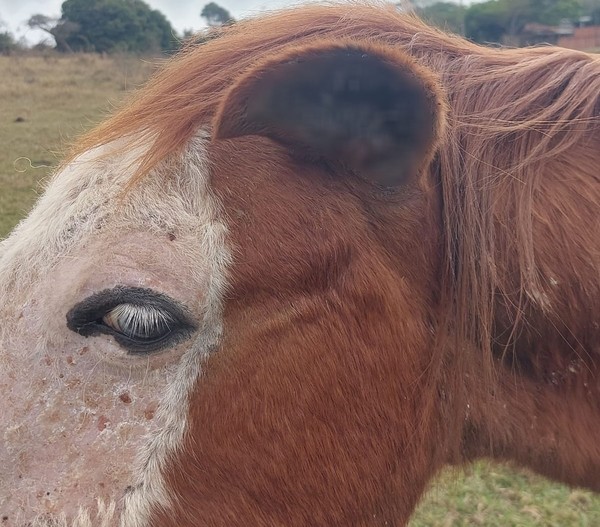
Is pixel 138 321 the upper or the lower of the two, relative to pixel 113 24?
upper

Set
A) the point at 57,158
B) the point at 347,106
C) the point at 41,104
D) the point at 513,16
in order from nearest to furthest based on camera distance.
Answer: the point at 347,106 < the point at 57,158 < the point at 513,16 < the point at 41,104

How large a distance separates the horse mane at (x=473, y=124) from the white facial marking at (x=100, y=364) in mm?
169

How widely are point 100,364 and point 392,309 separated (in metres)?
0.63

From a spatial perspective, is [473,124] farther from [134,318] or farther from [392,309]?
[134,318]

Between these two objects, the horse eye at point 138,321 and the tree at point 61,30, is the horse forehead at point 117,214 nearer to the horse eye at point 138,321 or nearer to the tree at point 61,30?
the horse eye at point 138,321

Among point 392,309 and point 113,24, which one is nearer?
point 392,309

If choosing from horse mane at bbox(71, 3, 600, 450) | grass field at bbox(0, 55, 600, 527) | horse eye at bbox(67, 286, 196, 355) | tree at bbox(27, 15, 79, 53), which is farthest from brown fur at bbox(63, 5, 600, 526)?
tree at bbox(27, 15, 79, 53)

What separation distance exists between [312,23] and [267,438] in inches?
39.7

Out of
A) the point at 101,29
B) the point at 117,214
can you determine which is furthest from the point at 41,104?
the point at 117,214

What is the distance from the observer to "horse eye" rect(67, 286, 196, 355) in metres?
1.28

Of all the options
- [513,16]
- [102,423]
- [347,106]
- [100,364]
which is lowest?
[513,16]

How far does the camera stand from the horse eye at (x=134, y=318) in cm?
128

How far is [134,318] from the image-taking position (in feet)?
4.21

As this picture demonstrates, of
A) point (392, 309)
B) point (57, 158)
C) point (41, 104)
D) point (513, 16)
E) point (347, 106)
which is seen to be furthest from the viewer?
point (41, 104)
